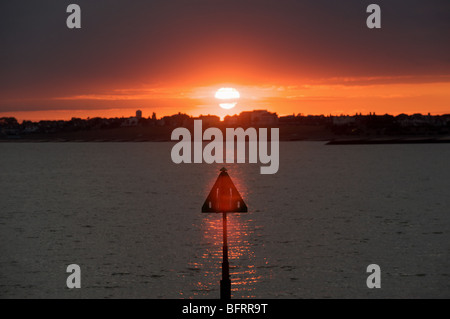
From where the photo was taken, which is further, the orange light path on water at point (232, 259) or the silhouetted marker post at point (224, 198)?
the orange light path on water at point (232, 259)

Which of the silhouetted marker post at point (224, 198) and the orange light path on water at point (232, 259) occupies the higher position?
the silhouetted marker post at point (224, 198)

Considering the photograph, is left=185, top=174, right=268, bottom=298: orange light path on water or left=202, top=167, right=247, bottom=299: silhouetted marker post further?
left=185, top=174, right=268, bottom=298: orange light path on water

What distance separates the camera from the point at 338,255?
97.5 feet

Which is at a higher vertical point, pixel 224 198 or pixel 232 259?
pixel 224 198

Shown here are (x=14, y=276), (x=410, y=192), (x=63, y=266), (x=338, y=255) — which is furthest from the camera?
(x=410, y=192)

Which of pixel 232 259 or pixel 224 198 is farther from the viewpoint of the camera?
pixel 232 259

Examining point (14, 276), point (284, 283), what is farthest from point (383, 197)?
Answer: point (14, 276)

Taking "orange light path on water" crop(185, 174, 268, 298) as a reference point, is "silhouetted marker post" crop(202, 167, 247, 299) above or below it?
above

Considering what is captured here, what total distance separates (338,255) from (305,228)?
10659mm

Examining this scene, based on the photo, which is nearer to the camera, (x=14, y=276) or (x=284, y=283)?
(x=284, y=283)
